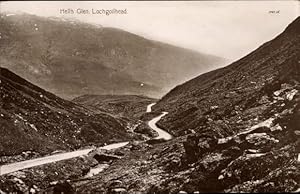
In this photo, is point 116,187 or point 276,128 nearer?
point 116,187

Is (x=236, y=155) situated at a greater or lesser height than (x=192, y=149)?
lesser

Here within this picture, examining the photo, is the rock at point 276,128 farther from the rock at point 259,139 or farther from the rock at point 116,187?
the rock at point 116,187

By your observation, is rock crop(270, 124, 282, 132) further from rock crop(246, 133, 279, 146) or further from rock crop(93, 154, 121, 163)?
rock crop(93, 154, 121, 163)

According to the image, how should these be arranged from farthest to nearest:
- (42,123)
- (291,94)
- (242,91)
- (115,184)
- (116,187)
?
(242,91), (42,123), (291,94), (115,184), (116,187)

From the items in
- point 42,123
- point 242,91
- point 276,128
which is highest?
point 242,91

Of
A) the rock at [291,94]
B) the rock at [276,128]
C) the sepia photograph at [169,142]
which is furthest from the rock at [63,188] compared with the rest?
the rock at [291,94]

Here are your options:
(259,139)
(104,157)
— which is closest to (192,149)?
(259,139)

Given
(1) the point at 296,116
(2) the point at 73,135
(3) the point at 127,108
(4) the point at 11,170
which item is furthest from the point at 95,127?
(3) the point at 127,108

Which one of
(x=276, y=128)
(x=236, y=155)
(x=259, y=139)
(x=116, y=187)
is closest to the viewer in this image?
(x=116, y=187)

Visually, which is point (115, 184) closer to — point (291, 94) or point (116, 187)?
point (116, 187)
